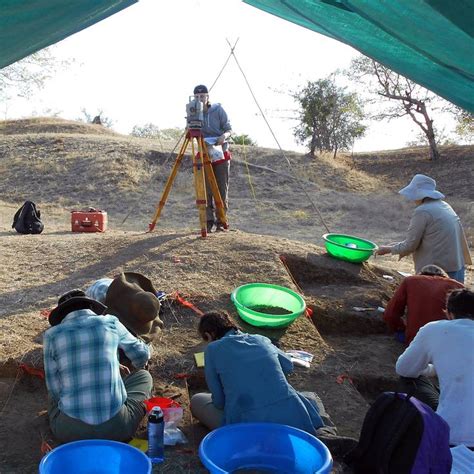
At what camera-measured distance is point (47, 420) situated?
323 cm

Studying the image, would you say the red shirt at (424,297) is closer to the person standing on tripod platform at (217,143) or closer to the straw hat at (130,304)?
the straw hat at (130,304)

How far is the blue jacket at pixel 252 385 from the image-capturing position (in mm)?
2877

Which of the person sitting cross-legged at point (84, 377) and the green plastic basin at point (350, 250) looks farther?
the green plastic basin at point (350, 250)

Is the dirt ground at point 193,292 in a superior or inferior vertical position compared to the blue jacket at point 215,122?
inferior

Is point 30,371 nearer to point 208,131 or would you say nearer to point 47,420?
point 47,420

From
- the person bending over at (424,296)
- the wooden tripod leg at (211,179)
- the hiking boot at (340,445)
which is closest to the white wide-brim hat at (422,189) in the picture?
the person bending over at (424,296)

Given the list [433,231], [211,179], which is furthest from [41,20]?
[211,179]

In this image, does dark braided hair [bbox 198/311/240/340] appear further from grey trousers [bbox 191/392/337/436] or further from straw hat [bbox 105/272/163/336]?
straw hat [bbox 105/272/163/336]

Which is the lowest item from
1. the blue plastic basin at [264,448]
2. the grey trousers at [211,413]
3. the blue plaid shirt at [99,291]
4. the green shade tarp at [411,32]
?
the grey trousers at [211,413]

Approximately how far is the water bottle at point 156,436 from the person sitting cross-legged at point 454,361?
45.6 inches

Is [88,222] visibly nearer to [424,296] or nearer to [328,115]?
[424,296]

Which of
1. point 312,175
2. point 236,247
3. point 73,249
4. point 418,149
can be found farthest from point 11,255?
point 418,149

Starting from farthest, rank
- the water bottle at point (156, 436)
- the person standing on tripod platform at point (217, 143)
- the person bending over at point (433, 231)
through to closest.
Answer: the person standing on tripod platform at point (217, 143), the person bending over at point (433, 231), the water bottle at point (156, 436)

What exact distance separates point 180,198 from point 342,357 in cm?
913
